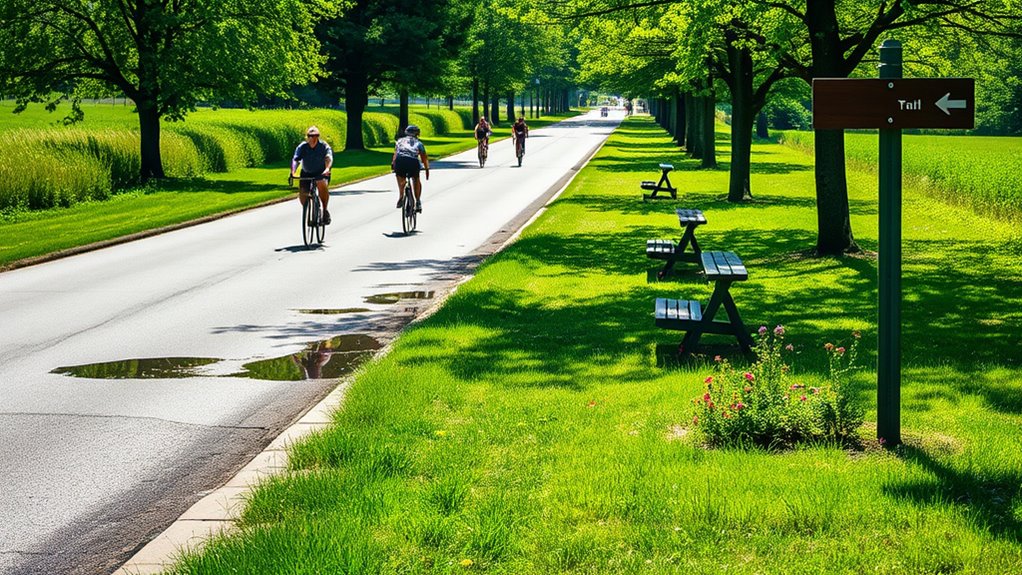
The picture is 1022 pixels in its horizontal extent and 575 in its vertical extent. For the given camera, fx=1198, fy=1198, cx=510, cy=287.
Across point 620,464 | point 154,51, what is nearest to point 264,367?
point 620,464

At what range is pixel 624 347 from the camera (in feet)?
33.3

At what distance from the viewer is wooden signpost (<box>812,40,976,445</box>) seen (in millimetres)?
6305

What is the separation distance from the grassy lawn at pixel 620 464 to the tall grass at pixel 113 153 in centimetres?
1714

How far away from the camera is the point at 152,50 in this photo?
3288 centimetres

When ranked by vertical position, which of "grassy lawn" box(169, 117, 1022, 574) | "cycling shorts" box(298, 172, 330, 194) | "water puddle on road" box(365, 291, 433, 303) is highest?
"cycling shorts" box(298, 172, 330, 194)

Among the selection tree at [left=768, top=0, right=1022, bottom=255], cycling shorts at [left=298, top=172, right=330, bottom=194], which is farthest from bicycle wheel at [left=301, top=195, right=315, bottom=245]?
tree at [left=768, top=0, right=1022, bottom=255]

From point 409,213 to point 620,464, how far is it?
52.7 ft

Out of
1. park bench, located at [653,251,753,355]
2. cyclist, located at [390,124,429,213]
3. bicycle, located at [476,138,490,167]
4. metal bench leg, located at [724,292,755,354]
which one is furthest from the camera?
bicycle, located at [476,138,490,167]

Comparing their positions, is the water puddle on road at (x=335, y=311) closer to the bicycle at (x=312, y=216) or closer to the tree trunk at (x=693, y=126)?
the bicycle at (x=312, y=216)

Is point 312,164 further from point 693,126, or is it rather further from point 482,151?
point 693,126

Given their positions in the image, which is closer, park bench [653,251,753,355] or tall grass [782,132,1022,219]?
park bench [653,251,753,355]

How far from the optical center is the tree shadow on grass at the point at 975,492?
17.3ft

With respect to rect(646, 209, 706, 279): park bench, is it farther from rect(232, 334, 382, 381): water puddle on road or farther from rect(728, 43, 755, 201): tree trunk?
rect(728, 43, 755, 201): tree trunk

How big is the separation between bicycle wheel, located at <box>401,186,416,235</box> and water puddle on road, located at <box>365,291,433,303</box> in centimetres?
737
